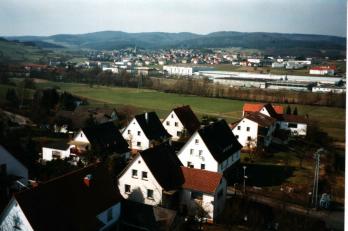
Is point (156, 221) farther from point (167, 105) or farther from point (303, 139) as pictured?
point (167, 105)

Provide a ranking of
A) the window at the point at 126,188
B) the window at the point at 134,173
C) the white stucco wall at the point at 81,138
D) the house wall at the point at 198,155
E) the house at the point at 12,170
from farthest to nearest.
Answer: the white stucco wall at the point at 81,138
the house wall at the point at 198,155
the window at the point at 126,188
the window at the point at 134,173
the house at the point at 12,170

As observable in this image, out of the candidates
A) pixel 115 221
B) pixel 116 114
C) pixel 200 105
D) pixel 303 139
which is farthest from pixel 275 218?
pixel 200 105

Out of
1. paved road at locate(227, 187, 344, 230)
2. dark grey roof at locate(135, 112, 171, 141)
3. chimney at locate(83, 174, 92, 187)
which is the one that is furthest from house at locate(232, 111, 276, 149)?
chimney at locate(83, 174, 92, 187)

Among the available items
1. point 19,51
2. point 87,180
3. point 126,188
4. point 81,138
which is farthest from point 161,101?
point 87,180

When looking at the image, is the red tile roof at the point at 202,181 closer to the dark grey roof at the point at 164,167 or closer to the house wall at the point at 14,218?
the dark grey roof at the point at 164,167

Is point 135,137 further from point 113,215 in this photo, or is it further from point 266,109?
point 113,215

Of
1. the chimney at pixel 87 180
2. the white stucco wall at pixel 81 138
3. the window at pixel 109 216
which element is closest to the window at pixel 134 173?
the window at pixel 109 216

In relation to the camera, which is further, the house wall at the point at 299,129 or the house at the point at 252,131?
the house wall at the point at 299,129

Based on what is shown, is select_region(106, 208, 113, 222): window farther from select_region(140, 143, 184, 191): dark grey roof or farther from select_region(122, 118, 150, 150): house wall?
select_region(122, 118, 150, 150): house wall
